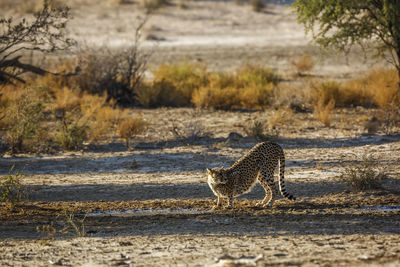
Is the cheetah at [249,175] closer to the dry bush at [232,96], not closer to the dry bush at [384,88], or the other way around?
the dry bush at [384,88]

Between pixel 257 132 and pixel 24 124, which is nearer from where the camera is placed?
pixel 24 124

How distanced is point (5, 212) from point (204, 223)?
3105 millimetres

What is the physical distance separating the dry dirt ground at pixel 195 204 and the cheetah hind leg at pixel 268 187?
0.62 ft

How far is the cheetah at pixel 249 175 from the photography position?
9203mm

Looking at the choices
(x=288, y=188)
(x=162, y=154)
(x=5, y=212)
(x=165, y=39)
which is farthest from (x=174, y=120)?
(x=165, y=39)

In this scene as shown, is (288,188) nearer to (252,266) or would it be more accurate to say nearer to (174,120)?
(252,266)

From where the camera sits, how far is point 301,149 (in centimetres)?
1362

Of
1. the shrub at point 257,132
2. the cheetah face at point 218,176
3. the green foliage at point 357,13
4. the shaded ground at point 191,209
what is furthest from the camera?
the green foliage at point 357,13

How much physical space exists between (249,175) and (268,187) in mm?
512

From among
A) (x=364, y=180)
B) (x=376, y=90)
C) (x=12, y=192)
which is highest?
(x=376, y=90)

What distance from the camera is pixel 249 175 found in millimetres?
9438

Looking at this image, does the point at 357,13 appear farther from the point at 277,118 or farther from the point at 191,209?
the point at 191,209

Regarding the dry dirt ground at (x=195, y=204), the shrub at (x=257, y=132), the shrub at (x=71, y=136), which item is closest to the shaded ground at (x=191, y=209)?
the dry dirt ground at (x=195, y=204)

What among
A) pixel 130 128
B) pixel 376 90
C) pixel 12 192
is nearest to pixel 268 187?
pixel 12 192
